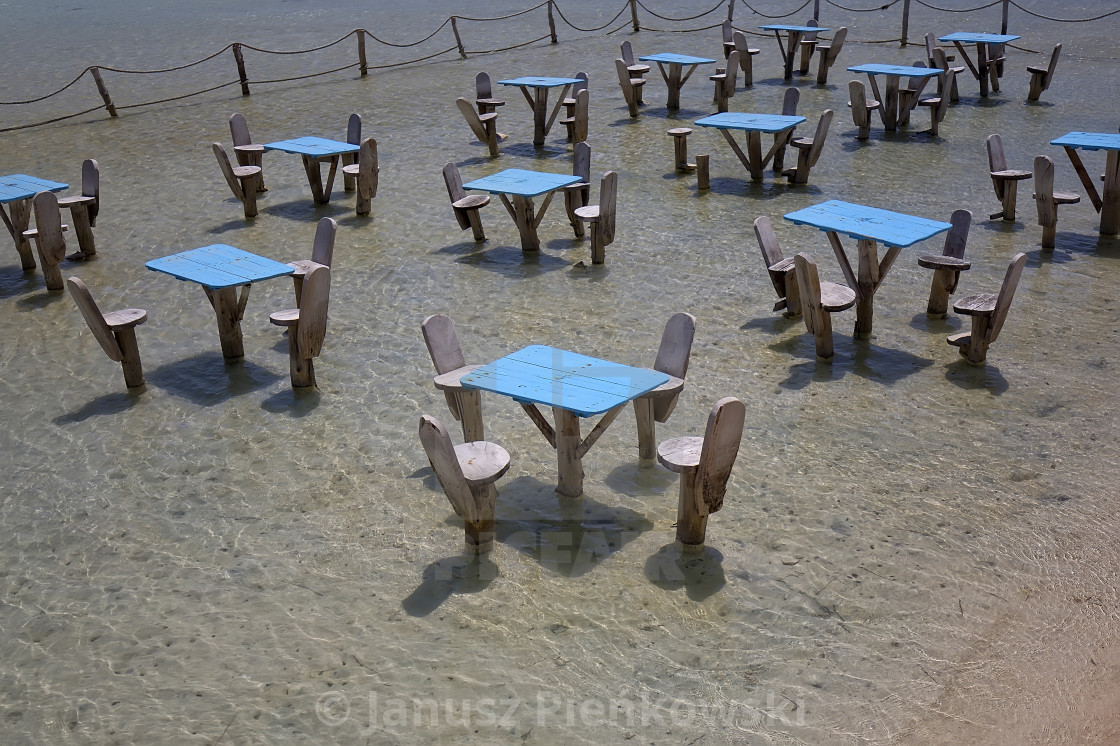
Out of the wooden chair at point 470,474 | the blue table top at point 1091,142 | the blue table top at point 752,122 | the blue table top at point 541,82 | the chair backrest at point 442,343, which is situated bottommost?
the wooden chair at point 470,474

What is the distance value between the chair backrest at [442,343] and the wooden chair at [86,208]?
5.66 m

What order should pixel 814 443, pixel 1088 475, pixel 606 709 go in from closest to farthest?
pixel 606 709 < pixel 1088 475 < pixel 814 443

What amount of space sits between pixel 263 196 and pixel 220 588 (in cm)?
813

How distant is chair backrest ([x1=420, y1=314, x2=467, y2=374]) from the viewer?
6.03 meters

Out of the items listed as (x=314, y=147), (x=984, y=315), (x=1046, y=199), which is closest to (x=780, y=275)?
(x=984, y=315)

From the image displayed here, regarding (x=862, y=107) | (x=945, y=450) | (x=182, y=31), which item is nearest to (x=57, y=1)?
(x=182, y=31)

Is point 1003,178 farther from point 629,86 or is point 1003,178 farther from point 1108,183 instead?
point 629,86

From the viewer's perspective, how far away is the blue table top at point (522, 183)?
372 inches

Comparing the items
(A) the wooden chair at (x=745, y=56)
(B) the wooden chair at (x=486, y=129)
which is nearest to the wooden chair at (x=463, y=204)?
(B) the wooden chair at (x=486, y=129)

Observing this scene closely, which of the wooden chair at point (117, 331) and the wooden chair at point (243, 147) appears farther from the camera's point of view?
the wooden chair at point (243, 147)

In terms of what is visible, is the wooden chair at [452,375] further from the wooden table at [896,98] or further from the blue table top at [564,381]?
the wooden table at [896,98]

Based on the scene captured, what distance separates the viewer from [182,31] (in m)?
30.0

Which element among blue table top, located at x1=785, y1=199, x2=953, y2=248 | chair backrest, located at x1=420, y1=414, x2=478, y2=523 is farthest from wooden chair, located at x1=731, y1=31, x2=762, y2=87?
chair backrest, located at x1=420, y1=414, x2=478, y2=523

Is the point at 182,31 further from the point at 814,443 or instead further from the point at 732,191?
the point at 814,443
